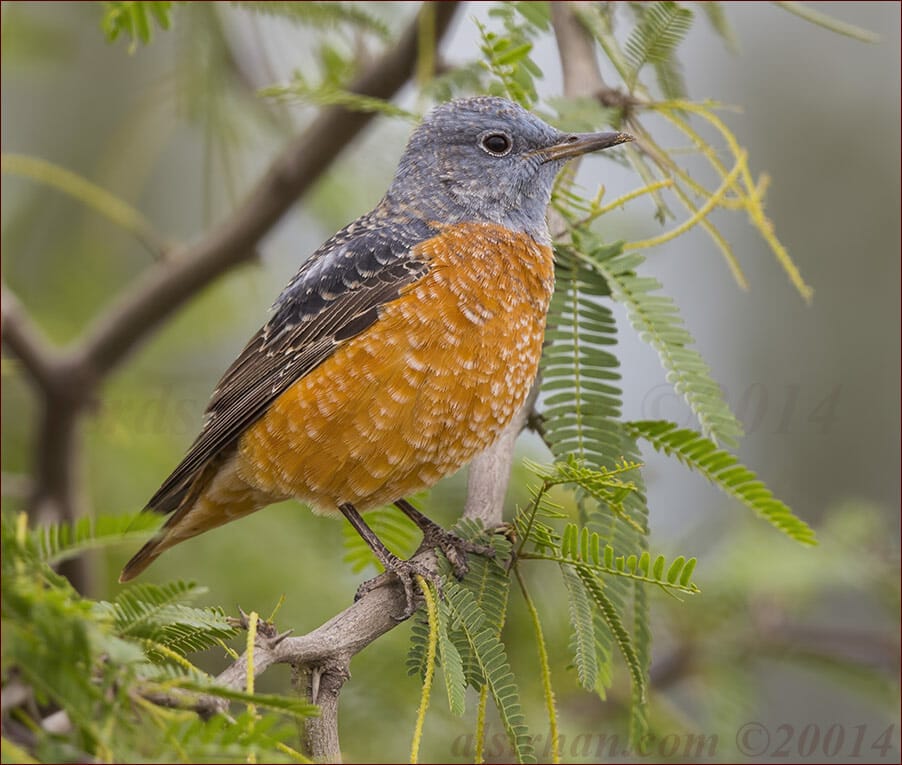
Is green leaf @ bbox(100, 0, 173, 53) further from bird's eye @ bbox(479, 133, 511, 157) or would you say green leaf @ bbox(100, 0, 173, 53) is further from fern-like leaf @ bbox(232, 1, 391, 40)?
bird's eye @ bbox(479, 133, 511, 157)

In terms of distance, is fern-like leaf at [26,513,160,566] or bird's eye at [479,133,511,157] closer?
fern-like leaf at [26,513,160,566]

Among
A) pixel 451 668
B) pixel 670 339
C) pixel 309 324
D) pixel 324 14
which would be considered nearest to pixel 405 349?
pixel 309 324

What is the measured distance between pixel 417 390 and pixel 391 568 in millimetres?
649

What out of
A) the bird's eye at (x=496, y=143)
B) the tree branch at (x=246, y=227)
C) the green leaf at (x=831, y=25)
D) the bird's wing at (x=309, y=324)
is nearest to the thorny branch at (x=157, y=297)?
the tree branch at (x=246, y=227)

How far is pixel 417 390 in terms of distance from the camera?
3.87 m

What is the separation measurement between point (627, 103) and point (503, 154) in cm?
56

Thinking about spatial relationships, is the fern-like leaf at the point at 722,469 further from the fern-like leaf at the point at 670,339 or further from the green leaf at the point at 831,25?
the green leaf at the point at 831,25

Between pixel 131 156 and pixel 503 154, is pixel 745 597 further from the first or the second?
pixel 131 156

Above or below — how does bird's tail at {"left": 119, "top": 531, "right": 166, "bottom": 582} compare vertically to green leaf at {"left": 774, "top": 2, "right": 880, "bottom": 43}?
below

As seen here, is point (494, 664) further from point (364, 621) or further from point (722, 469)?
point (722, 469)

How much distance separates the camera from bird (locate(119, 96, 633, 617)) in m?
3.89

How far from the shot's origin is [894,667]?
5.32 metres

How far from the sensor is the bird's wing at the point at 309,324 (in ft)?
13.6

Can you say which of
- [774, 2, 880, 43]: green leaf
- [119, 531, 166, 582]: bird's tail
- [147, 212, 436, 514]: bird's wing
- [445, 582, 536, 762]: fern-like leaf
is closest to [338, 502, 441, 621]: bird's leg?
[445, 582, 536, 762]: fern-like leaf
